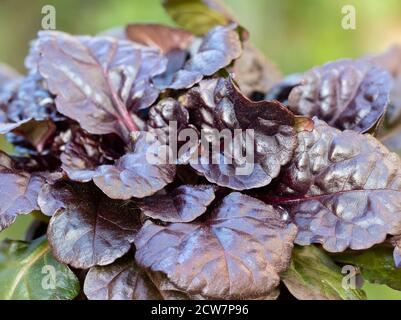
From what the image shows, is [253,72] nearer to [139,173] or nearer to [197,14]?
[197,14]

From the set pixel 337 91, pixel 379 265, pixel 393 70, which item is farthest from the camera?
pixel 393 70

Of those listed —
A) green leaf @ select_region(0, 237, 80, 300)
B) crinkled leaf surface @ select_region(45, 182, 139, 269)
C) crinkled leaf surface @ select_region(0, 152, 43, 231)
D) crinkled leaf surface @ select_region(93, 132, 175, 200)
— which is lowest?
green leaf @ select_region(0, 237, 80, 300)

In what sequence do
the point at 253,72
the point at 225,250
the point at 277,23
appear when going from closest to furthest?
the point at 225,250, the point at 253,72, the point at 277,23

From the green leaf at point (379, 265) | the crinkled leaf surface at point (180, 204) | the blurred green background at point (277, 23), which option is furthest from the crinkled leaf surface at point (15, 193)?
the blurred green background at point (277, 23)

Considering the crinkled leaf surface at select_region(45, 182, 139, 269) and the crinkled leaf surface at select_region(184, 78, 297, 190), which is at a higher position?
the crinkled leaf surface at select_region(184, 78, 297, 190)

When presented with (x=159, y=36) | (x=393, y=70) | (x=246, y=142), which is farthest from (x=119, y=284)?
(x=393, y=70)

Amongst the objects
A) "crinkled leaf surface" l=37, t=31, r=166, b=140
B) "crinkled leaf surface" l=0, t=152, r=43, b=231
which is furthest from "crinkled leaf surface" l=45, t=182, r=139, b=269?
"crinkled leaf surface" l=37, t=31, r=166, b=140

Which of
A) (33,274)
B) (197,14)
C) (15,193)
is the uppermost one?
(197,14)

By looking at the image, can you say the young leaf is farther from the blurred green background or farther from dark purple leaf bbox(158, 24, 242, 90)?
the blurred green background
